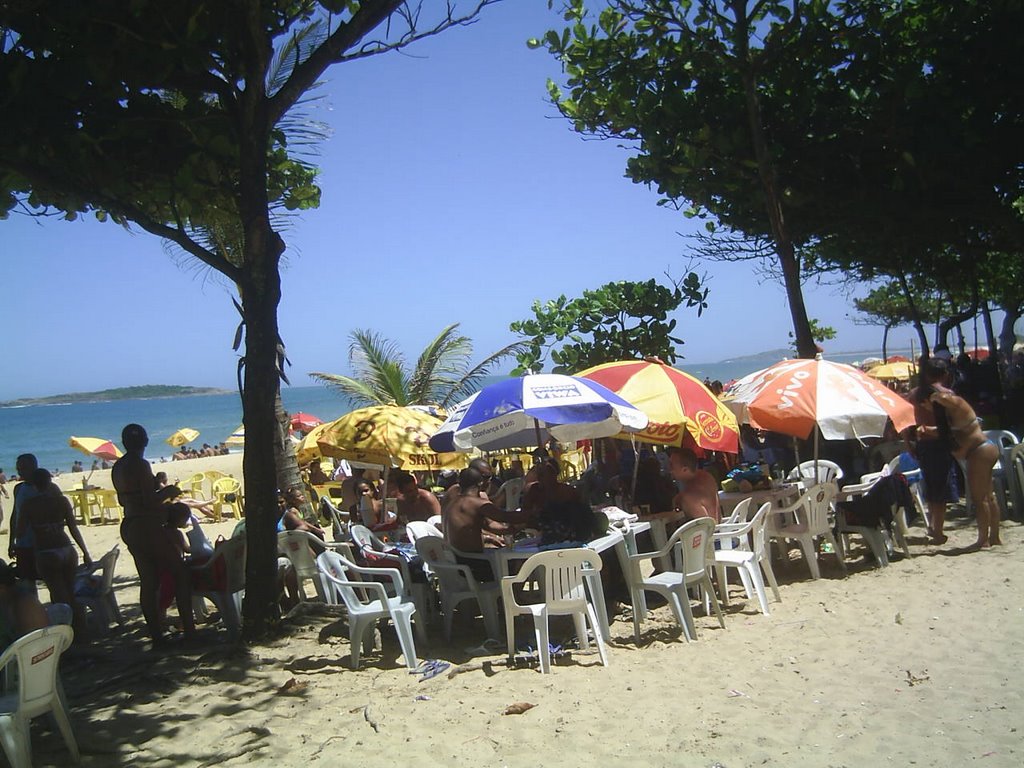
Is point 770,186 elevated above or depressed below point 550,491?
above

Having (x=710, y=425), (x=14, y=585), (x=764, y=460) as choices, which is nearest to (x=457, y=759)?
(x=14, y=585)

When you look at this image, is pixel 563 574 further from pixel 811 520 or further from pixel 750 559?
pixel 811 520

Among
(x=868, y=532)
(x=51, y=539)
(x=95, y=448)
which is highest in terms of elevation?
(x=95, y=448)

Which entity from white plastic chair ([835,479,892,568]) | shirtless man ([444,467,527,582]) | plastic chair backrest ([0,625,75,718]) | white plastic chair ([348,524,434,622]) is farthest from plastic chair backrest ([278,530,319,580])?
white plastic chair ([835,479,892,568])

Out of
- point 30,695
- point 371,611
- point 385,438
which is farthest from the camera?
point 385,438

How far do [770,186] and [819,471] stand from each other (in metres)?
4.52

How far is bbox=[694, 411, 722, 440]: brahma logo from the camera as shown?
7.22 meters

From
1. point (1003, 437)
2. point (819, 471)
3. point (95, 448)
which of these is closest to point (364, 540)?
point (819, 471)

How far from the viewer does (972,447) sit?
770 cm

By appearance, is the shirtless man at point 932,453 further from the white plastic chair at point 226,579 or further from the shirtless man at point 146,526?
the shirtless man at point 146,526

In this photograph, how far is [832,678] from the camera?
4.88 meters

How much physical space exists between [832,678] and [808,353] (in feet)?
24.3

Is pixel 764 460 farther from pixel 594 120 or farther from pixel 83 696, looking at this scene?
pixel 83 696

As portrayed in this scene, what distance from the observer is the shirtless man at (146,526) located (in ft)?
19.8
